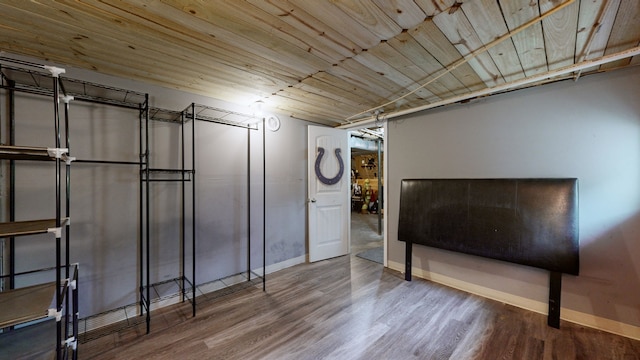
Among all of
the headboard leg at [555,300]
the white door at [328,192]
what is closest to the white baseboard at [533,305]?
the headboard leg at [555,300]

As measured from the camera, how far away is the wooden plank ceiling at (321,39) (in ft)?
4.29

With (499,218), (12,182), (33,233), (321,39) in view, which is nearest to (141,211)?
(12,182)

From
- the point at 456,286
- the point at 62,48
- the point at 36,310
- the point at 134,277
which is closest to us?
the point at 36,310

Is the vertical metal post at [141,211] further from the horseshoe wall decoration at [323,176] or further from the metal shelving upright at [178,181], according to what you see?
the horseshoe wall decoration at [323,176]

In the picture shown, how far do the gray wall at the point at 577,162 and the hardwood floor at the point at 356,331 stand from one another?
27cm

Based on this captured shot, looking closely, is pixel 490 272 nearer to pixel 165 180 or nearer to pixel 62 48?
pixel 165 180

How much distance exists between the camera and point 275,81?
228cm

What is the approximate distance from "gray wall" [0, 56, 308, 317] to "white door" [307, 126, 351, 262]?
0.59m

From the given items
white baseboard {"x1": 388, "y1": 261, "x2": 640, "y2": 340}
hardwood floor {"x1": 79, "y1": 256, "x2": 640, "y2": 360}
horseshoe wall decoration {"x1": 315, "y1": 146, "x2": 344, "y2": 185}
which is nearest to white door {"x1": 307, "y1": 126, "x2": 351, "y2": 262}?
horseshoe wall decoration {"x1": 315, "y1": 146, "x2": 344, "y2": 185}

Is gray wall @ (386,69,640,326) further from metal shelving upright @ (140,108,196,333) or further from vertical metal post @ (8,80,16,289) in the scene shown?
vertical metal post @ (8,80,16,289)

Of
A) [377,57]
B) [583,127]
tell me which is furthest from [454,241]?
[377,57]

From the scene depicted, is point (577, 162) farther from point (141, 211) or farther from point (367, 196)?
point (367, 196)

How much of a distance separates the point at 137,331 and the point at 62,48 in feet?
7.35

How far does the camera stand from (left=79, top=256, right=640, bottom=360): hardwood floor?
1.77 metres
